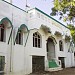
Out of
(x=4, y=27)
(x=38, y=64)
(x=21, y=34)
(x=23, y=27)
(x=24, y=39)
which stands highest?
(x=23, y=27)

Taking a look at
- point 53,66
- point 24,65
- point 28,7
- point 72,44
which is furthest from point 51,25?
point 72,44

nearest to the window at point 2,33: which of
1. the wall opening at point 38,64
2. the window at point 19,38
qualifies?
the window at point 19,38

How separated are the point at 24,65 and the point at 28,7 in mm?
6758

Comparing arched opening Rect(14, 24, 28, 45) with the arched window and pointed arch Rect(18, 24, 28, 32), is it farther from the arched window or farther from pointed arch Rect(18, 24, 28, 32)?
the arched window

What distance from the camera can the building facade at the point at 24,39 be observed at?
1639 cm

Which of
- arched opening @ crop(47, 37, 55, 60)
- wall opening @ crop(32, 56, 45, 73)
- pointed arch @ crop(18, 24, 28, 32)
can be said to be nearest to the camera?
pointed arch @ crop(18, 24, 28, 32)

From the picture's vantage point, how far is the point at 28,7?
20266mm

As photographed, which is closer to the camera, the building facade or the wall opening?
the building facade

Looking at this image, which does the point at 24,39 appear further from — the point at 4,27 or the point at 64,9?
the point at 64,9

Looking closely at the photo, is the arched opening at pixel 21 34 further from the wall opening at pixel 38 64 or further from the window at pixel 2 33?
the wall opening at pixel 38 64

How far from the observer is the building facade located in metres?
16.4

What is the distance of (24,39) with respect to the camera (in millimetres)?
18875

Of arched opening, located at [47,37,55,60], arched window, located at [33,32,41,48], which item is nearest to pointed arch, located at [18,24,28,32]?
arched window, located at [33,32,41,48]

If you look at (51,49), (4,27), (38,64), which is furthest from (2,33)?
(51,49)
